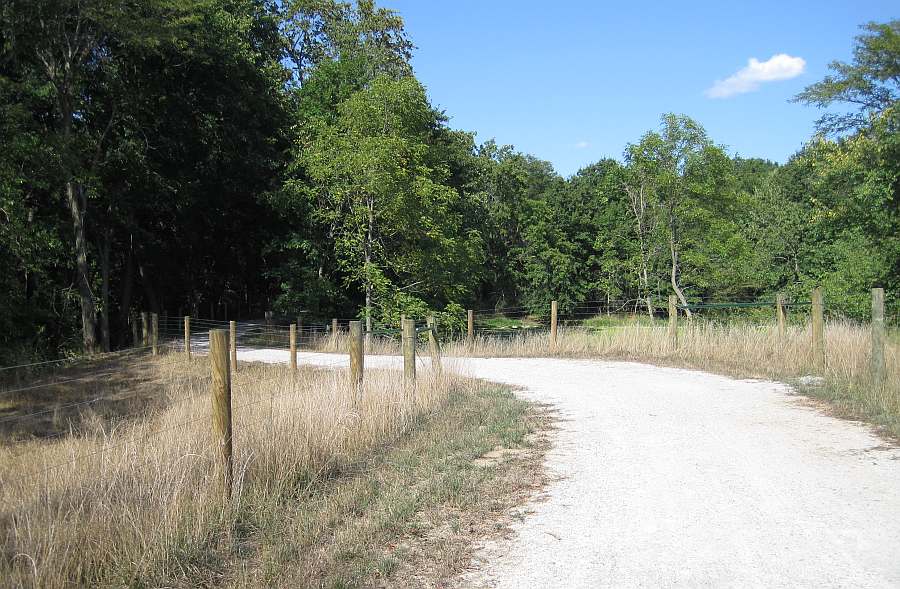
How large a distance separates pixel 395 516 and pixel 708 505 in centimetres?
240

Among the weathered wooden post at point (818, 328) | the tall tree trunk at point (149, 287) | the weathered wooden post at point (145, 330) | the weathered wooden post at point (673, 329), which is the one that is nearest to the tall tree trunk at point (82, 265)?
the weathered wooden post at point (145, 330)

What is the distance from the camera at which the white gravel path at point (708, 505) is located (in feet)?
13.8

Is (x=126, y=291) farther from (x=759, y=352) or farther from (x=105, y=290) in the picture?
(x=759, y=352)

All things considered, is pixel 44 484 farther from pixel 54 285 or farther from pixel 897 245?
pixel 897 245

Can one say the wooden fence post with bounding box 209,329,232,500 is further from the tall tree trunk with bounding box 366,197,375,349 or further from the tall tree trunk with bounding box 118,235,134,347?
the tall tree trunk with bounding box 118,235,134,347

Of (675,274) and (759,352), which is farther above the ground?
(675,274)

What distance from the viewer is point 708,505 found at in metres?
5.45

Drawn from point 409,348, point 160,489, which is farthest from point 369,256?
point 160,489

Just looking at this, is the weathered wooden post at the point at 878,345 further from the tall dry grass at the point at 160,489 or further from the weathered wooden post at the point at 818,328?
the tall dry grass at the point at 160,489

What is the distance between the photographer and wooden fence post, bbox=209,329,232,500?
209 inches

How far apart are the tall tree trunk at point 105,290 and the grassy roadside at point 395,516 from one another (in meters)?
19.5

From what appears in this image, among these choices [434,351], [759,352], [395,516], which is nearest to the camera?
[395,516]

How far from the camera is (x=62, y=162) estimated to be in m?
19.2

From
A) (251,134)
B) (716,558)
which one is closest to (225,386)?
(716,558)
